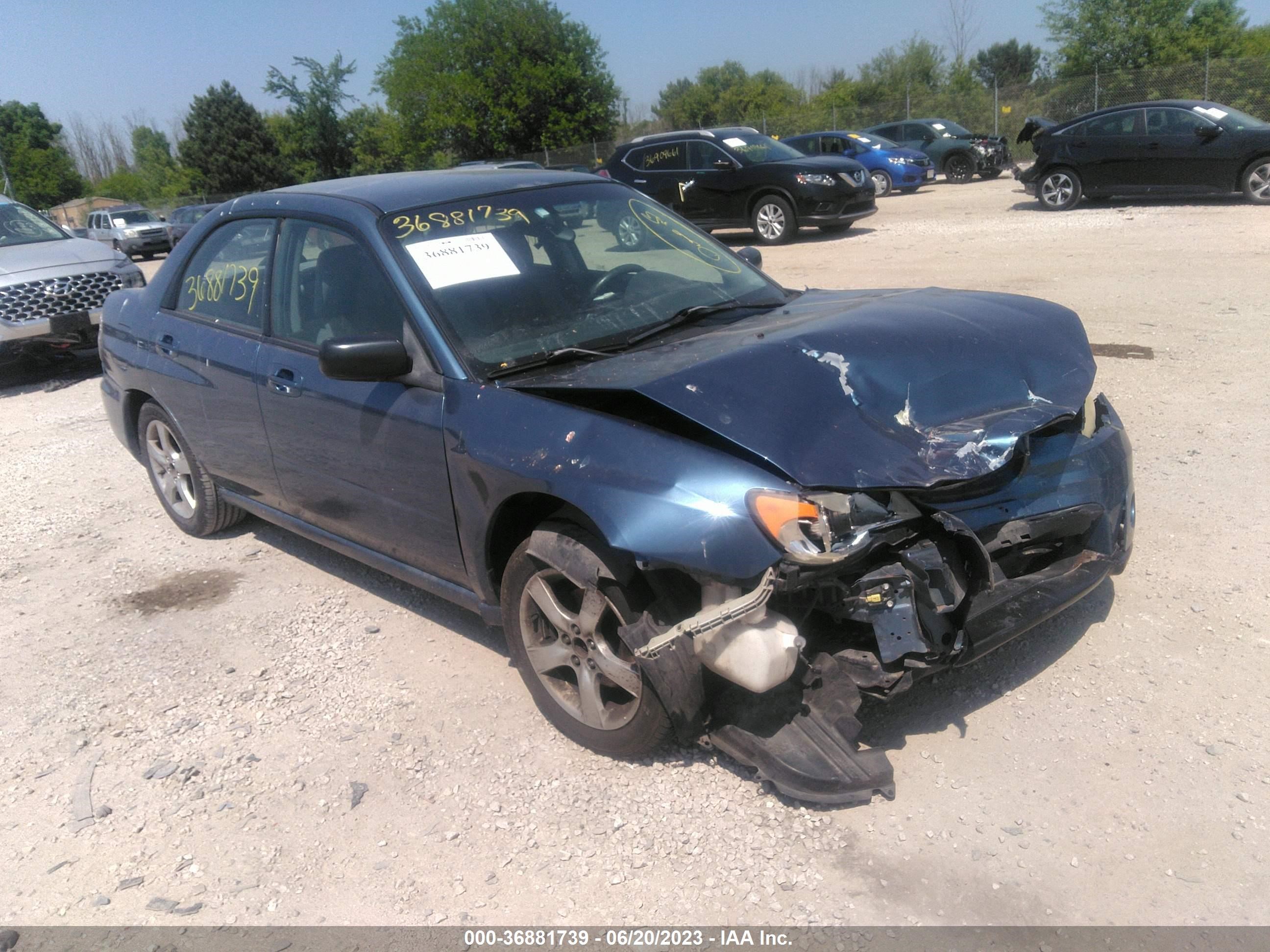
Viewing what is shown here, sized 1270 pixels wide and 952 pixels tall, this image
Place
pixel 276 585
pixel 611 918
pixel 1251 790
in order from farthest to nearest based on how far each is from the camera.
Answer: pixel 276 585 < pixel 1251 790 < pixel 611 918

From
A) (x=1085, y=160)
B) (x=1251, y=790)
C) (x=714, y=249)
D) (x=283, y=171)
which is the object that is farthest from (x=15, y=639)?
(x=283, y=171)

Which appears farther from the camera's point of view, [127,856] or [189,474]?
[189,474]

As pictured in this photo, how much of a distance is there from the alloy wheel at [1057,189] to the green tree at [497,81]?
3444 cm

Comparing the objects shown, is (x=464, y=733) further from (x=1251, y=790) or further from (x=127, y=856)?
(x=1251, y=790)

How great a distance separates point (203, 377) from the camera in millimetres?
4551

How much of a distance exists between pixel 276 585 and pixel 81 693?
1020mm

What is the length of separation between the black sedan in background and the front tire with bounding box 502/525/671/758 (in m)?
14.7

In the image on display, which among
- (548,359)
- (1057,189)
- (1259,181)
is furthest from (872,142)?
(548,359)

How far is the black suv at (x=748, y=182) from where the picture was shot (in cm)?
1508

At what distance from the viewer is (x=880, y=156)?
76.0 feet

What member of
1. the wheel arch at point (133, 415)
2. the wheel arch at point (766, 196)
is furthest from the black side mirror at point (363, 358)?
the wheel arch at point (766, 196)

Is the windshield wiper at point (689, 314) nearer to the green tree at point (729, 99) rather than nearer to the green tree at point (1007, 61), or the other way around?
the green tree at point (729, 99)

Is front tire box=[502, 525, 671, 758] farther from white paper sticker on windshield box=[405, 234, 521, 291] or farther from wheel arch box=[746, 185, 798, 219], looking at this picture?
wheel arch box=[746, 185, 798, 219]

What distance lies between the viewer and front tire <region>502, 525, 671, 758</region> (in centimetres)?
294
